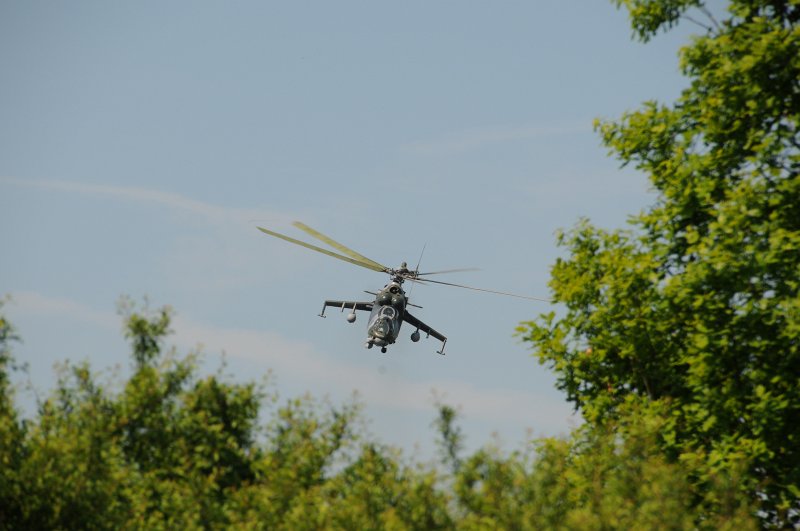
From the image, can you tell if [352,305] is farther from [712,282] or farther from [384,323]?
[712,282]

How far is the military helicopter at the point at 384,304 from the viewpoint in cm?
4462

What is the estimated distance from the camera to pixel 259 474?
25.6 metres

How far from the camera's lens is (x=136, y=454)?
27359 mm

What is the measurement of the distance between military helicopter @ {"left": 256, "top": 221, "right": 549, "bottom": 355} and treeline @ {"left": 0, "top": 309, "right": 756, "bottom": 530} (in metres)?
14.5

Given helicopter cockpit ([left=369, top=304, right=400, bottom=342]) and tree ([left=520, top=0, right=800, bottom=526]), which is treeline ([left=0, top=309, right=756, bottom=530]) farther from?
helicopter cockpit ([left=369, top=304, right=400, bottom=342])

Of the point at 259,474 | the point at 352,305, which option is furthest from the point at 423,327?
the point at 259,474

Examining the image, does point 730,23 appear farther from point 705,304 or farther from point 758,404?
point 758,404

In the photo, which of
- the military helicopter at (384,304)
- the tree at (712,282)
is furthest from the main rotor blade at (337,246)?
the tree at (712,282)

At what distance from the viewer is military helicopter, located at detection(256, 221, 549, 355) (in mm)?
44625

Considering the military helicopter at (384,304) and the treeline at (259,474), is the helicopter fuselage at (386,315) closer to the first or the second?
the military helicopter at (384,304)

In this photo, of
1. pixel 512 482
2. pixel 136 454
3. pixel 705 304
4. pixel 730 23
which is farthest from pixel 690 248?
pixel 136 454

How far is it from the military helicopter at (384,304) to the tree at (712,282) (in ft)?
42.7

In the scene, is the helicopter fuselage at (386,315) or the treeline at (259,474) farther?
the helicopter fuselage at (386,315)

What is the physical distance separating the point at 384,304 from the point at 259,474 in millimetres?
20186
